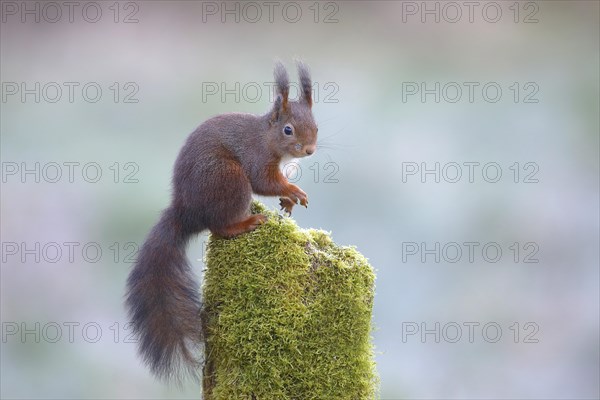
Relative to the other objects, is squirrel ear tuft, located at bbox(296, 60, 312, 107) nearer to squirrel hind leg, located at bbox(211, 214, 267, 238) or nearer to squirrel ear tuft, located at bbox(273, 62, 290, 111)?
squirrel ear tuft, located at bbox(273, 62, 290, 111)

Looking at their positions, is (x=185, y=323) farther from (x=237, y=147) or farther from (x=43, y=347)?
(x=43, y=347)

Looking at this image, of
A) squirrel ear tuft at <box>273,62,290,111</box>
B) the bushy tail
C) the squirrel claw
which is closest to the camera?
the bushy tail

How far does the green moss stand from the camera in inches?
107

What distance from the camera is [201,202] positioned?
2.97 metres

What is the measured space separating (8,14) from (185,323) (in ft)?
17.1

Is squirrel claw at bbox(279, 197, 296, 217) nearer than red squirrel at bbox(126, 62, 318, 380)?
No

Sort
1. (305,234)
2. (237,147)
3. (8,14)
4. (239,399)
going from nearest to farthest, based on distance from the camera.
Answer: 1. (239,399)
2. (305,234)
3. (237,147)
4. (8,14)

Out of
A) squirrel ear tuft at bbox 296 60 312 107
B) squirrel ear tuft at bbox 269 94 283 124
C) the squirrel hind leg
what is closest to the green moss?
the squirrel hind leg

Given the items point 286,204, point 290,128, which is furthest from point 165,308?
point 290,128

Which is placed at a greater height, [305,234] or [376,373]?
[305,234]

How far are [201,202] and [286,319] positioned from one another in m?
0.56

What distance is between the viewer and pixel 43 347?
6352 millimetres

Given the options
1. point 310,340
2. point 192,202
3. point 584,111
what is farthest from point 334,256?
point 584,111

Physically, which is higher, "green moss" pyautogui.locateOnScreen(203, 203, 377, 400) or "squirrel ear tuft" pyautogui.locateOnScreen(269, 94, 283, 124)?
"squirrel ear tuft" pyautogui.locateOnScreen(269, 94, 283, 124)
